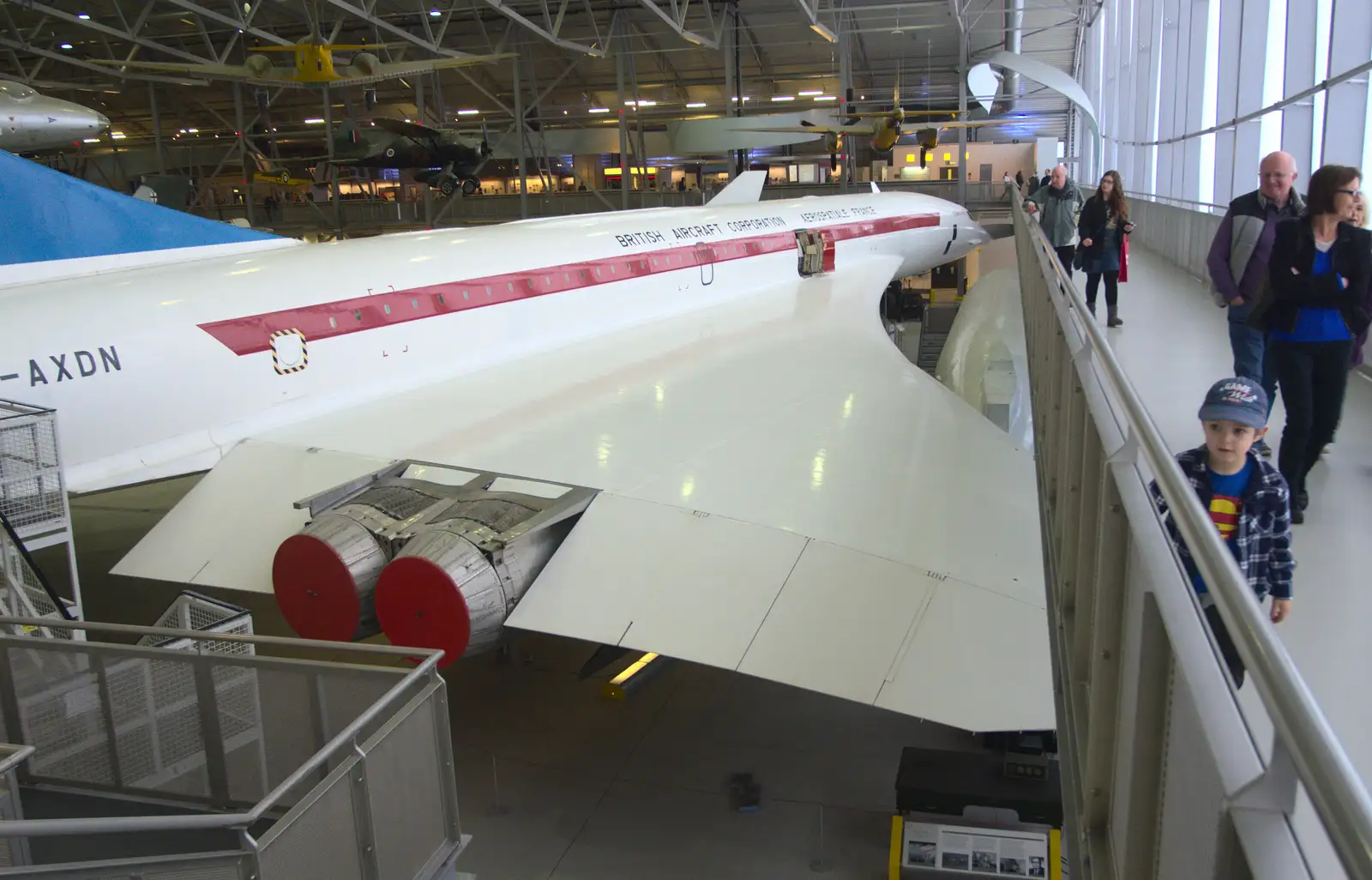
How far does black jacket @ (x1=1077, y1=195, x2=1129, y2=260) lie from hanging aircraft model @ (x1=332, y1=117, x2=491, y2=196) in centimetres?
2051

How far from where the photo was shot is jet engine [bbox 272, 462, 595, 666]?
5133mm

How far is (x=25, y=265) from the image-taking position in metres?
6.70

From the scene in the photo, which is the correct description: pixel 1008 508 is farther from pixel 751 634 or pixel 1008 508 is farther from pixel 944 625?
pixel 751 634

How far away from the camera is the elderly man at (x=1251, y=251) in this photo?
539cm

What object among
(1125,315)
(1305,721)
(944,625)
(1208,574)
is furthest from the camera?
(1125,315)

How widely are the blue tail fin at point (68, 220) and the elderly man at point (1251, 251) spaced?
7.30 meters

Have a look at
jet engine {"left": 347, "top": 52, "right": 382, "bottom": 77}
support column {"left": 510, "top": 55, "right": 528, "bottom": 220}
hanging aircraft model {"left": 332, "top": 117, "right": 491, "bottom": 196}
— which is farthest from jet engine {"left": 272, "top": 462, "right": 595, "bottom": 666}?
support column {"left": 510, "top": 55, "right": 528, "bottom": 220}

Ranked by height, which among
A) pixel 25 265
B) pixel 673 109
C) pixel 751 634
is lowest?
pixel 751 634

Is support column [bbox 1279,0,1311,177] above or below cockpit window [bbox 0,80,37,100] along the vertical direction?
below

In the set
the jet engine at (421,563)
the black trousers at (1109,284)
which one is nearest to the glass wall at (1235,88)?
the black trousers at (1109,284)

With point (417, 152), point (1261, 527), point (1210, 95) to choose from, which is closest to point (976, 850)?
point (1261, 527)

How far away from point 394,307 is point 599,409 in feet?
6.10

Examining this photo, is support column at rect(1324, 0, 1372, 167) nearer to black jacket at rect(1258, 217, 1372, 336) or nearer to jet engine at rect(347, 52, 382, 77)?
black jacket at rect(1258, 217, 1372, 336)

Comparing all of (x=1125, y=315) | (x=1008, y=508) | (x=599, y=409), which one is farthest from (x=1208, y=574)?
(x=1125, y=315)
